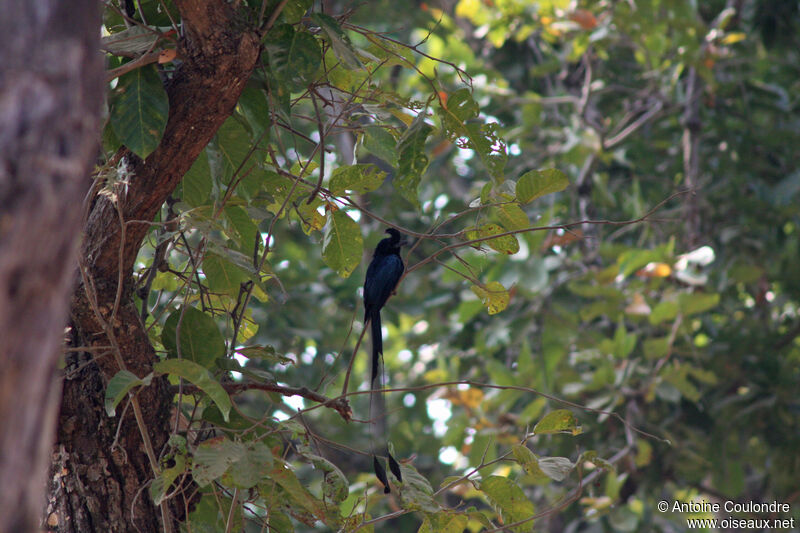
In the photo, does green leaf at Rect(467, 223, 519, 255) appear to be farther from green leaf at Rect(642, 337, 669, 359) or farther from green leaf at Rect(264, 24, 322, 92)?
green leaf at Rect(642, 337, 669, 359)

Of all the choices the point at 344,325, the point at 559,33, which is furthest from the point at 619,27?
the point at 344,325

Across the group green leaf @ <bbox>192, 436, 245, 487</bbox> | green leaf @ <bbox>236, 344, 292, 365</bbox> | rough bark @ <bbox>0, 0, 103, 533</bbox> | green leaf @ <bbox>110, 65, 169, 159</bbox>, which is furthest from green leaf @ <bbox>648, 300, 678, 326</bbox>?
rough bark @ <bbox>0, 0, 103, 533</bbox>

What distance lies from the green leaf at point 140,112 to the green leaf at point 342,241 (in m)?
0.60

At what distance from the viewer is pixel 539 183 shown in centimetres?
198

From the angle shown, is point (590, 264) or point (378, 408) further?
point (590, 264)

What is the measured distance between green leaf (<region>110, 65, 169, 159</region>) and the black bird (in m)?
0.84

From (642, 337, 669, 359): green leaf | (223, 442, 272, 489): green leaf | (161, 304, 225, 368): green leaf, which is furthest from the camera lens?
(642, 337, 669, 359): green leaf

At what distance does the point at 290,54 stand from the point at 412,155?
16.3 inches

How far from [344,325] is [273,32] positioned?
5.53 meters

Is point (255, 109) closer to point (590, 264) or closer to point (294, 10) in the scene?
point (294, 10)

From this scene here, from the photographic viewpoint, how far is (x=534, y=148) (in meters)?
5.87

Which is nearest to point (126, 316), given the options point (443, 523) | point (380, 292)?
point (443, 523)

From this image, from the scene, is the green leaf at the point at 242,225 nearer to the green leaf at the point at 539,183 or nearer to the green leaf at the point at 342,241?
the green leaf at the point at 342,241

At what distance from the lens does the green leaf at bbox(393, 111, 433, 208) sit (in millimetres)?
1937
